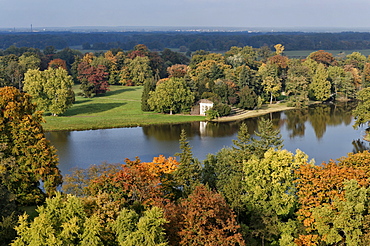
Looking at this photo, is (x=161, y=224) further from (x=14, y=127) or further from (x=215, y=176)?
(x=14, y=127)

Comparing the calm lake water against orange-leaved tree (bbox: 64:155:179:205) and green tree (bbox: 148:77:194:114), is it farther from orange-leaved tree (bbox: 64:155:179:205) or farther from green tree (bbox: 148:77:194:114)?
orange-leaved tree (bbox: 64:155:179:205)

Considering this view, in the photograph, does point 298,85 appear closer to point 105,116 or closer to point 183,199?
point 105,116

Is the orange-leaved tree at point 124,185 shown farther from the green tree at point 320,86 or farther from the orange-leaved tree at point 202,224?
the green tree at point 320,86

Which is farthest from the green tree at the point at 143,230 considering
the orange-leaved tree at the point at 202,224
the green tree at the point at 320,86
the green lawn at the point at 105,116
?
the green tree at the point at 320,86

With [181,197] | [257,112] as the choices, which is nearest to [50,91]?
[257,112]

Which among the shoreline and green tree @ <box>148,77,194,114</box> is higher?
green tree @ <box>148,77,194,114</box>

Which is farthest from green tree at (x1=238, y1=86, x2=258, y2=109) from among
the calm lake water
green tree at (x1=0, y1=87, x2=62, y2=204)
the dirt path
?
green tree at (x1=0, y1=87, x2=62, y2=204)

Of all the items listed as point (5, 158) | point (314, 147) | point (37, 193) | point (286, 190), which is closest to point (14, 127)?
point (5, 158)
